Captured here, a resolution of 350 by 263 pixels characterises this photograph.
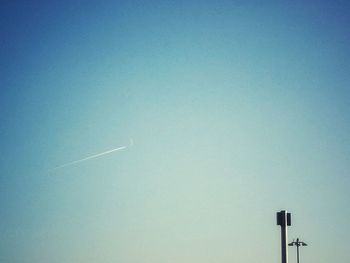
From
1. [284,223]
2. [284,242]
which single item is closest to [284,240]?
[284,242]

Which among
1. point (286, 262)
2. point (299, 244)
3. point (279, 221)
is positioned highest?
point (299, 244)

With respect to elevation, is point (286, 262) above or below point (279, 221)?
below

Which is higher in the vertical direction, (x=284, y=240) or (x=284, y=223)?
(x=284, y=223)

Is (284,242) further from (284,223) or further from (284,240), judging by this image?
(284,223)

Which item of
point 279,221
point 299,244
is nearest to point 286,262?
point 279,221

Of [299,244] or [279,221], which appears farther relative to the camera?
[299,244]

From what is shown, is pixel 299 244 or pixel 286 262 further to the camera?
pixel 299 244

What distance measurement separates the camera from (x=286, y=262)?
25.3 feet

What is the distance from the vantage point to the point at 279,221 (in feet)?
25.9

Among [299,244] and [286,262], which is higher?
[299,244]

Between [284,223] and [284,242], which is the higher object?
[284,223]

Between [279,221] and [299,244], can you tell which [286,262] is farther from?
[299,244]

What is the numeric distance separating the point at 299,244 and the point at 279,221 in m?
25.7

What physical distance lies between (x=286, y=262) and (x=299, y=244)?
83.8ft
